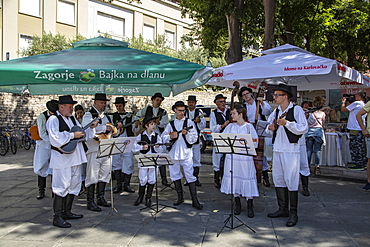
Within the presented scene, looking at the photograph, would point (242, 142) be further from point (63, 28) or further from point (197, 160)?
point (63, 28)

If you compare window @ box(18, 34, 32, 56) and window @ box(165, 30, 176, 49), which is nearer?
window @ box(18, 34, 32, 56)

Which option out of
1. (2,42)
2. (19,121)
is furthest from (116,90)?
(2,42)

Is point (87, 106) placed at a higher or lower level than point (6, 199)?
higher

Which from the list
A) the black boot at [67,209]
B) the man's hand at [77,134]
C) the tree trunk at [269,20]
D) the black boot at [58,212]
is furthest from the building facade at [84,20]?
the black boot at [58,212]

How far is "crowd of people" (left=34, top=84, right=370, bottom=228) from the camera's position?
5090mm

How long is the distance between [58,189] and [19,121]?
1264cm

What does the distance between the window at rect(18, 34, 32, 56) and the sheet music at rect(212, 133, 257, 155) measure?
70.5ft

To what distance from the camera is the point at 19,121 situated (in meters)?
16.1

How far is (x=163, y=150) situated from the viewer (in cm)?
651

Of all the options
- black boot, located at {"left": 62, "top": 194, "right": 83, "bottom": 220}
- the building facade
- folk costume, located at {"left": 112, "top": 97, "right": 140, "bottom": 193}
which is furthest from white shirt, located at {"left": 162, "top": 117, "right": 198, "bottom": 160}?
the building facade

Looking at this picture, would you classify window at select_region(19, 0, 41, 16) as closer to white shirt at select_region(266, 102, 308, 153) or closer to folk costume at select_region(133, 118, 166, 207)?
folk costume at select_region(133, 118, 166, 207)

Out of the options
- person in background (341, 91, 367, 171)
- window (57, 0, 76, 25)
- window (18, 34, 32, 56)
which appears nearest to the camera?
person in background (341, 91, 367, 171)

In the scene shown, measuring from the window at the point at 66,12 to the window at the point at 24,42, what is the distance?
282 cm

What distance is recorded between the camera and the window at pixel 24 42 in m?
22.6
